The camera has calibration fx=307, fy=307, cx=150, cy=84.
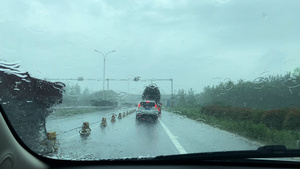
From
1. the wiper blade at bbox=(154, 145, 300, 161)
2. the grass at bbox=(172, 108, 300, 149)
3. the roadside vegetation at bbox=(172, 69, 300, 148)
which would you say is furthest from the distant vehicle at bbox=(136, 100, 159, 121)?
the wiper blade at bbox=(154, 145, 300, 161)

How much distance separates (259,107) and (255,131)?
73cm

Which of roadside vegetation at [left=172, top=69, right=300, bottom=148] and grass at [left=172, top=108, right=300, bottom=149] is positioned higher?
roadside vegetation at [left=172, top=69, right=300, bottom=148]

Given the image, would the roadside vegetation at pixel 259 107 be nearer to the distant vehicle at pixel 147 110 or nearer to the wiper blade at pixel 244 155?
the wiper blade at pixel 244 155

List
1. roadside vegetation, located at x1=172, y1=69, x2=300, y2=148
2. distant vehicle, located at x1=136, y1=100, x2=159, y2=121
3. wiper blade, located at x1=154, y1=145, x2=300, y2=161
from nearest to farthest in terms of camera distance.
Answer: wiper blade, located at x1=154, y1=145, x2=300, y2=161 < roadside vegetation, located at x1=172, y1=69, x2=300, y2=148 < distant vehicle, located at x1=136, y1=100, x2=159, y2=121

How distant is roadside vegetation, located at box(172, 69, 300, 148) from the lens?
766cm

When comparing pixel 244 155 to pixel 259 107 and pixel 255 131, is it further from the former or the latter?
pixel 259 107

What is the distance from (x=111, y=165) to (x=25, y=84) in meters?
1.85

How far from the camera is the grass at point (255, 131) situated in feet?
23.1

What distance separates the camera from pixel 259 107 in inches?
356

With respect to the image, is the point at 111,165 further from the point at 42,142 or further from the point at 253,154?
the point at 253,154

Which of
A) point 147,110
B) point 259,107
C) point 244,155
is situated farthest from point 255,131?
point 147,110

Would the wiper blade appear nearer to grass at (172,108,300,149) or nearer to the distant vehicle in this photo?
grass at (172,108,300,149)

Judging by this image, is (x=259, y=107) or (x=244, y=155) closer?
(x=244, y=155)

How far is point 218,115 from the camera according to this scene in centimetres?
1102
